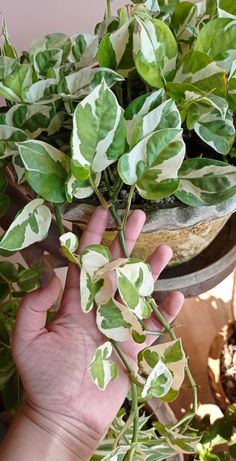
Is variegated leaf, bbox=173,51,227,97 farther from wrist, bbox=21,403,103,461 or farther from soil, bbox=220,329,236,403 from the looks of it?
soil, bbox=220,329,236,403

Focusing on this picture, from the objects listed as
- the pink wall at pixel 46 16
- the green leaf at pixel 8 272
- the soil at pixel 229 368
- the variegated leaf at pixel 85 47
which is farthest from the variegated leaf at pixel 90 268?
the soil at pixel 229 368

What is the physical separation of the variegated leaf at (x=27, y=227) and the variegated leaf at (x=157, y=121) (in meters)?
0.11

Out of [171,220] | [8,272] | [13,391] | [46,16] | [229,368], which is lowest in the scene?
[229,368]

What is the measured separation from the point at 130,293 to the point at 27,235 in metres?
0.11

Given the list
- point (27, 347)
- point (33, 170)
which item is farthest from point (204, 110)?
point (27, 347)

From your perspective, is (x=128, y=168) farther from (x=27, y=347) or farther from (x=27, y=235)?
(x=27, y=347)

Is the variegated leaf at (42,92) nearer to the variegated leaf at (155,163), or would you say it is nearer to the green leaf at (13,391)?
the variegated leaf at (155,163)

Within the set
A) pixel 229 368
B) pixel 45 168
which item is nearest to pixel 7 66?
pixel 45 168

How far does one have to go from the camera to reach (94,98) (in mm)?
462

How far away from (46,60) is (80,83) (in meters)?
0.07

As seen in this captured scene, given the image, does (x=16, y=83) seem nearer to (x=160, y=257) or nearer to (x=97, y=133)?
(x=97, y=133)

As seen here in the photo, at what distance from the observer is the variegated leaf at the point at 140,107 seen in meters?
0.51

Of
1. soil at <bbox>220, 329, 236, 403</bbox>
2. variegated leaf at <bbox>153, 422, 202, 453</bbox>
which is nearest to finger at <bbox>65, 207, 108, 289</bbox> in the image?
variegated leaf at <bbox>153, 422, 202, 453</bbox>

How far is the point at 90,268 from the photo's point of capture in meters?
0.51
